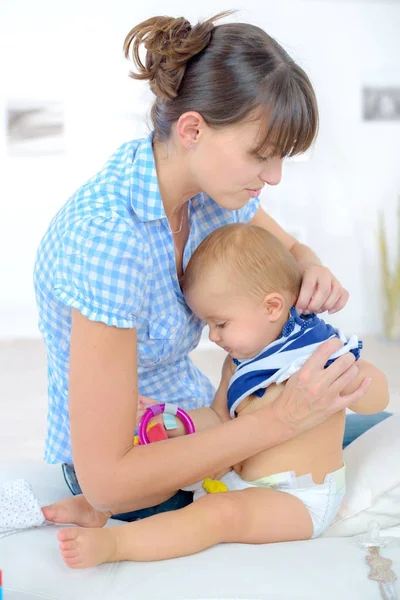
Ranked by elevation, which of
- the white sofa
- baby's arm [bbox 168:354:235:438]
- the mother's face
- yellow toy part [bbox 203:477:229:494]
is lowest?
the white sofa

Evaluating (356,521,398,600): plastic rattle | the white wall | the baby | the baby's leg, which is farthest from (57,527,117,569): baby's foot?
the white wall

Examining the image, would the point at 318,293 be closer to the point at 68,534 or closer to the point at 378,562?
the point at 378,562

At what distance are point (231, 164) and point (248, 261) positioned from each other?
0.21 meters

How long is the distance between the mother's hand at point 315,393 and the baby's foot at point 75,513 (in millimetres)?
425

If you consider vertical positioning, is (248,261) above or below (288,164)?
above

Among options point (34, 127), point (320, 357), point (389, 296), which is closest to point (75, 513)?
point (320, 357)

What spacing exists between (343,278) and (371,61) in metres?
1.56

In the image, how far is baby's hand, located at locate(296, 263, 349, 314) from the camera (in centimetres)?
170

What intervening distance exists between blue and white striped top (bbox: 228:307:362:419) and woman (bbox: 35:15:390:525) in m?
0.05

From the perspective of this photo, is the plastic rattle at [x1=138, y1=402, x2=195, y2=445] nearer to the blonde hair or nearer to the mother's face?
the blonde hair

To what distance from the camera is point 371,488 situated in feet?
5.59

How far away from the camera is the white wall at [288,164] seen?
18.2 ft

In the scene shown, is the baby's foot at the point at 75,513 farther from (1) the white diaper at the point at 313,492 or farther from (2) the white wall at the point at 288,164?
(2) the white wall at the point at 288,164

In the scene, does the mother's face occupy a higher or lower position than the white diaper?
higher
